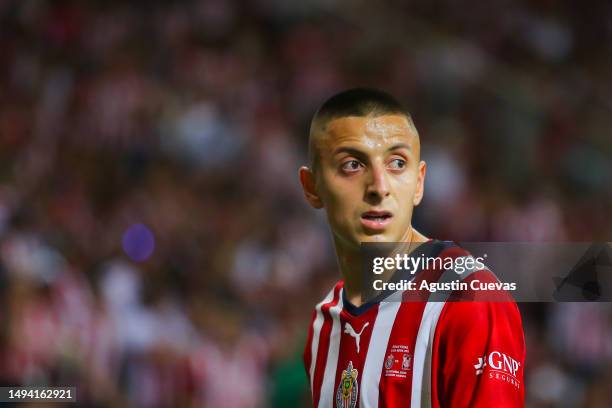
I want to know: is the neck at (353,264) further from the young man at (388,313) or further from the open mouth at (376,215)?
the open mouth at (376,215)

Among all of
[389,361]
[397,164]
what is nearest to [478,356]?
[389,361]

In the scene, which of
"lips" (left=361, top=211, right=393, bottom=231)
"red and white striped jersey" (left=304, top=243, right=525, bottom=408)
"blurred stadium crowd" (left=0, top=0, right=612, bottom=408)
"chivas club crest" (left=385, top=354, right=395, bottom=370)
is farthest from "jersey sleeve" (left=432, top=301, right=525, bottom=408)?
"blurred stadium crowd" (left=0, top=0, right=612, bottom=408)

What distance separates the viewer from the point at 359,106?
291cm

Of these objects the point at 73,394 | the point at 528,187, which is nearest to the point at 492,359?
the point at 73,394

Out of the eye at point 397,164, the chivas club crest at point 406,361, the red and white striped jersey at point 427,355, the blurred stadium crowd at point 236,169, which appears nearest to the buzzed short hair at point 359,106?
the eye at point 397,164

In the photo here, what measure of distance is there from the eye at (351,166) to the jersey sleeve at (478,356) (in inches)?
18.1

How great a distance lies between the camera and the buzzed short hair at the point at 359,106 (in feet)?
9.52

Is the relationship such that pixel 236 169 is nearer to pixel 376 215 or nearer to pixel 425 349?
pixel 376 215

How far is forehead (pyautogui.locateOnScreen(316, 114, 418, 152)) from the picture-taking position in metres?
2.85

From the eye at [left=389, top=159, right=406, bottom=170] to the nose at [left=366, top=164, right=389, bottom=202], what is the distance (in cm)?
3

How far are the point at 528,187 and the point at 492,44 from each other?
189 centimetres

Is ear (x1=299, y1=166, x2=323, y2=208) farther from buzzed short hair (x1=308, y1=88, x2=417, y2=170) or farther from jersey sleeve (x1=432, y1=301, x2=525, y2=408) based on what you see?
jersey sleeve (x1=432, y1=301, x2=525, y2=408)

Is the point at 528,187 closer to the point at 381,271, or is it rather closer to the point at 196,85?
the point at 196,85

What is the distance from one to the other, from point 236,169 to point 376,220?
235 inches
